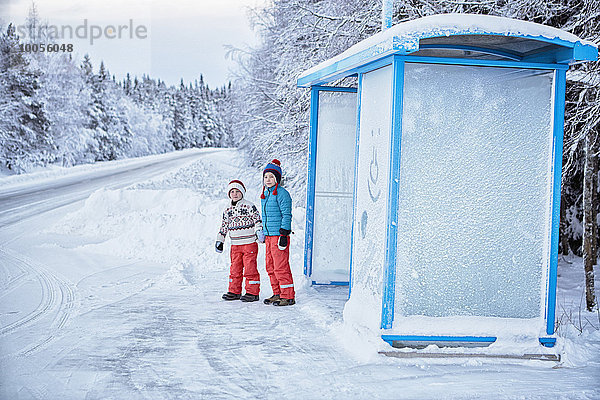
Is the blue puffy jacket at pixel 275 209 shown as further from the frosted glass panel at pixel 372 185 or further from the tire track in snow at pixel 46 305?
the tire track in snow at pixel 46 305

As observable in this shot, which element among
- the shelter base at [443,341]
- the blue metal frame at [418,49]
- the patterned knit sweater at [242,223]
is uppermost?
the blue metal frame at [418,49]

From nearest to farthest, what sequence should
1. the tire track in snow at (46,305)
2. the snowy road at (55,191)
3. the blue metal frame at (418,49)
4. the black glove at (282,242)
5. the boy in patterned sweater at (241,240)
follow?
1. the blue metal frame at (418,49)
2. the tire track in snow at (46,305)
3. the black glove at (282,242)
4. the boy in patterned sweater at (241,240)
5. the snowy road at (55,191)

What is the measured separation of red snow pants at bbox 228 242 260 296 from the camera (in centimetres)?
761

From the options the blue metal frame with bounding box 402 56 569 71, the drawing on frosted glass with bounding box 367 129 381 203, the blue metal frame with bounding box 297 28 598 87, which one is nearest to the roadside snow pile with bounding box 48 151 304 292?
the drawing on frosted glass with bounding box 367 129 381 203

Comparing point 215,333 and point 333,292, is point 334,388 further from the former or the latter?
point 333,292

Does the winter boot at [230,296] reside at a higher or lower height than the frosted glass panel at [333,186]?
lower

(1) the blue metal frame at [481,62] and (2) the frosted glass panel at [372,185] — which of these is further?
(2) the frosted glass panel at [372,185]

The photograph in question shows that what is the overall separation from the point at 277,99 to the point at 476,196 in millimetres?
12880

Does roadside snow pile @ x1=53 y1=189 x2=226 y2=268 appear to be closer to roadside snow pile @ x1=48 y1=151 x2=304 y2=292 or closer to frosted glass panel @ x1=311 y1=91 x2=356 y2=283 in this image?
roadside snow pile @ x1=48 y1=151 x2=304 y2=292

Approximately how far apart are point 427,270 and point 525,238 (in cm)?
96

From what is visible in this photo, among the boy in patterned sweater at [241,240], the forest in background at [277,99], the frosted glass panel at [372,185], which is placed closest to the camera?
the frosted glass panel at [372,185]

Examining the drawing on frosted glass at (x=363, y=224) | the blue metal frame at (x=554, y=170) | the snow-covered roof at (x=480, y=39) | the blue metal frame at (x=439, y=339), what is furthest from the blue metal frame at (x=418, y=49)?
the blue metal frame at (x=439, y=339)

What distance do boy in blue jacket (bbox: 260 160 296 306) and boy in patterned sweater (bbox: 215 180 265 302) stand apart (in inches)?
8.2

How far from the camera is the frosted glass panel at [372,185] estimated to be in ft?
18.7
